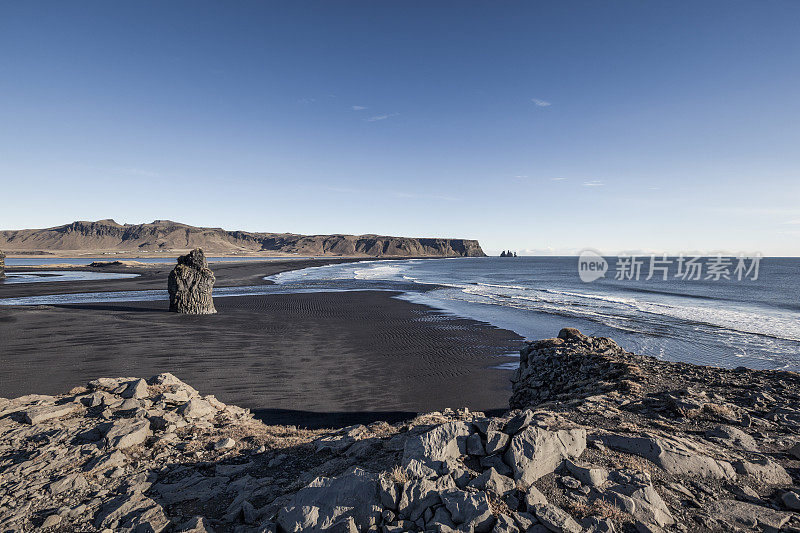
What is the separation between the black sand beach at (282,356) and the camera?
1109 centimetres

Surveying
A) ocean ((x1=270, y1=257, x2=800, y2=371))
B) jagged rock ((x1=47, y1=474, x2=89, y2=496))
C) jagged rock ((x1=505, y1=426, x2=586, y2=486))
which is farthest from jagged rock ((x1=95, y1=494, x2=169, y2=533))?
ocean ((x1=270, y1=257, x2=800, y2=371))

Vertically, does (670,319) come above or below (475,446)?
below

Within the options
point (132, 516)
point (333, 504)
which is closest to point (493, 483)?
point (333, 504)

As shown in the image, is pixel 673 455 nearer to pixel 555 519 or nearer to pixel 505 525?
pixel 555 519

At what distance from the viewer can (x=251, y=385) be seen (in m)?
12.0

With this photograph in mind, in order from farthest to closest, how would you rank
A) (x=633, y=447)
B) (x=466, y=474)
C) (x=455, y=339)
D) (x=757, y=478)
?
(x=455, y=339) < (x=633, y=447) < (x=757, y=478) < (x=466, y=474)

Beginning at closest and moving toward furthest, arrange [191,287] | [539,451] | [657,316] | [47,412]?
[539,451] < [47,412] < [191,287] < [657,316]

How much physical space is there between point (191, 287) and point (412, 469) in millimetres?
24536

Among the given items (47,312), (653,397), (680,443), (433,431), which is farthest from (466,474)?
(47,312)

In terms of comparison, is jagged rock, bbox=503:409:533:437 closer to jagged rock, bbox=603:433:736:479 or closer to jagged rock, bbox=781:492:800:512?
jagged rock, bbox=603:433:736:479

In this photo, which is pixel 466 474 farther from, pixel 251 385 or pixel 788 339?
pixel 788 339

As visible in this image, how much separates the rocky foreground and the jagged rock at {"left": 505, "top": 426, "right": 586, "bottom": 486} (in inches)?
0.8

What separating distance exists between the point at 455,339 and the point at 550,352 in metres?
8.53

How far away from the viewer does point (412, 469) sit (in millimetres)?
4371
